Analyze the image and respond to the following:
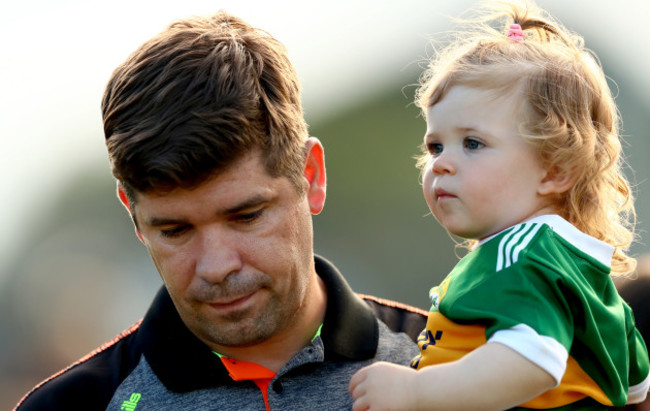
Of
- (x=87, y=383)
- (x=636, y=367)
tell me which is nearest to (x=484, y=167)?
(x=636, y=367)

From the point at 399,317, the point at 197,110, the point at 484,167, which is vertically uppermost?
the point at 197,110

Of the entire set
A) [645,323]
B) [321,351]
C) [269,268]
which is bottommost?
[645,323]

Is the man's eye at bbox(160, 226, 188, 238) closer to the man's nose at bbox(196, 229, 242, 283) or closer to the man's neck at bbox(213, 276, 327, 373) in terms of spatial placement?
the man's nose at bbox(196, 229, 242, 283)

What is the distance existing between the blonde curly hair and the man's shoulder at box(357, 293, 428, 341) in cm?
78

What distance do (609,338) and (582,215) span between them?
37 centimetres

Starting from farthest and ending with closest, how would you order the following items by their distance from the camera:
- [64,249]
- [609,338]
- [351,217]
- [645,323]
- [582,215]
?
1. [351,217]
2. [64,249]
3. [645,323]
4. [582,215]
5. [609,338]

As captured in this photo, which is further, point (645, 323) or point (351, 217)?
point (351, 217)

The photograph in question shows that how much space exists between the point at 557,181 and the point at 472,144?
251 mm

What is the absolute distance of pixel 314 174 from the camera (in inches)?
122

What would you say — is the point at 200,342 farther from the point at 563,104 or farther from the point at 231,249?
the point at 563,104

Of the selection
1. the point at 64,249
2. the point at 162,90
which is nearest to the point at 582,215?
the point at 162,90

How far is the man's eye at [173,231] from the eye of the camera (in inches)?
108

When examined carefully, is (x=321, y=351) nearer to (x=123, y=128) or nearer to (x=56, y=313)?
(x=123, y=128)

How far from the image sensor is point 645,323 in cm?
295
